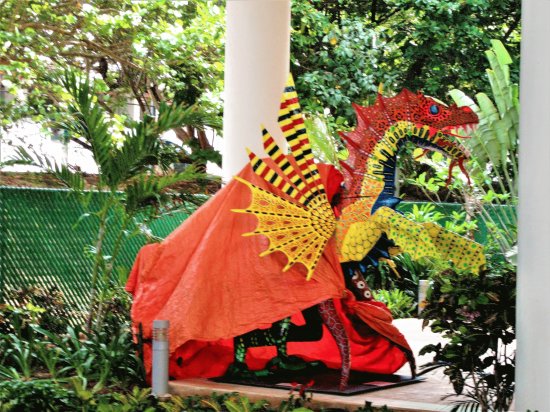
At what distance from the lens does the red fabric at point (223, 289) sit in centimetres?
820

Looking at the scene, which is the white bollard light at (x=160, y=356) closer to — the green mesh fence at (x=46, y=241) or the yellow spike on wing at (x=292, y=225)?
the yellow spike on wing at (x=292, y=225)

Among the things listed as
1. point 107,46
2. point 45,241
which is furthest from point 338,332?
point 107,46

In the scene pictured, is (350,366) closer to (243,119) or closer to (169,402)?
(169,402)

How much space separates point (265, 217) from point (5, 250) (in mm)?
3751


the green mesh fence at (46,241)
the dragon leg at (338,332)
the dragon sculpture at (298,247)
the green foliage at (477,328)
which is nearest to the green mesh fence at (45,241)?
the green mesh fence at (46,241)

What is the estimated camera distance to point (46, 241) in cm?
1123

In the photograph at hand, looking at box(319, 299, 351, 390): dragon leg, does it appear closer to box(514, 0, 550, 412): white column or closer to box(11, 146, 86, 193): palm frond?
box(514, 0, 550, 412): white column

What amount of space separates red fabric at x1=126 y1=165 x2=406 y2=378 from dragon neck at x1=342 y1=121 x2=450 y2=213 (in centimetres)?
39

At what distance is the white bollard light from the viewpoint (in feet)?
26.3

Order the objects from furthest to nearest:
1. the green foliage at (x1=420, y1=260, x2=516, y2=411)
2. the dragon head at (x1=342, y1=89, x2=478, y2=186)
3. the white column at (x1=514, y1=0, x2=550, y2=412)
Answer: the dragon head at (x1=342, y1=89, x2=478, y2=186) → the green foliage at (x1=420, y1=260, x2=516, y2=411) → the white column at (x1=514, y1=0, x2=550, y2=412)

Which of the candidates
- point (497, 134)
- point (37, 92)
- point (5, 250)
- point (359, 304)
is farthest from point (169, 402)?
point (37, 92)

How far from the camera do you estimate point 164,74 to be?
16.8 m

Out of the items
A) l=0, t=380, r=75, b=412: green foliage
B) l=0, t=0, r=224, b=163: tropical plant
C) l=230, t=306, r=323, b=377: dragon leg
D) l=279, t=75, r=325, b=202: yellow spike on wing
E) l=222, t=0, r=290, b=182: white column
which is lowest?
l=0, t=380, r=75, b=412: green foliage

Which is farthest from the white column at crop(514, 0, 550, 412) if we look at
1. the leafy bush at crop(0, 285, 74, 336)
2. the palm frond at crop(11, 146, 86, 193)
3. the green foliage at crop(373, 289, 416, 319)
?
the green foliage at crop(373, 289, 416, 319)
